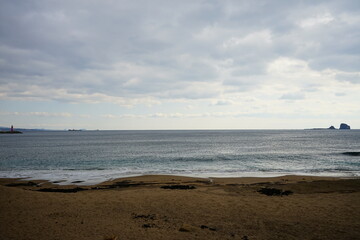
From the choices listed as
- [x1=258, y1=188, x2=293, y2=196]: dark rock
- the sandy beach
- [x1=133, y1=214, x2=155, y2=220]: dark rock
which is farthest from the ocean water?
[x1=133, y1=214, x2=155, y2=220]: dark rock

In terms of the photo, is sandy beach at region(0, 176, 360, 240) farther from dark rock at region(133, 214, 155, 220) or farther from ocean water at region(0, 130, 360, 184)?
ocean water at region(0, 130, 360, 184)

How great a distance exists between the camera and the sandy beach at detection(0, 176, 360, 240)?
30.9ft

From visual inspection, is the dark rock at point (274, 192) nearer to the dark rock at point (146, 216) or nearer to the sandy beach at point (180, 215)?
the sandy beach at point (180, 215)

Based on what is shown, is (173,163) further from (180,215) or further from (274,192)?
(180,215)

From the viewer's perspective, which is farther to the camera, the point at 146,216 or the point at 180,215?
the point at 180,215

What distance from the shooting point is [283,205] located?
13.5 m

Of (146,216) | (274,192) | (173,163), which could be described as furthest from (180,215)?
(173,163)

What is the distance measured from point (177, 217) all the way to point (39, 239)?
6.03 metres

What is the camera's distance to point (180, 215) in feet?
38.7

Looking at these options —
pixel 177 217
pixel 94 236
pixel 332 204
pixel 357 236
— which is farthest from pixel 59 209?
pixel 332 204

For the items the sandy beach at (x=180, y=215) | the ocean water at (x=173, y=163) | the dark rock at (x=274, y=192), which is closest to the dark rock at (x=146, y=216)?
the sandy beach at (x=180, y=215)

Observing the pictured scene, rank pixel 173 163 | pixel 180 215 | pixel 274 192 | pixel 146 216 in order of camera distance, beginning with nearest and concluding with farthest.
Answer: pixel 146 216 < pixel 180 215 < pixel 274 192 < pixel 173 163

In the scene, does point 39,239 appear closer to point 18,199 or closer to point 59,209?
point 59,209

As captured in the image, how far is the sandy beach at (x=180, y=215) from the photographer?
9422 mm
